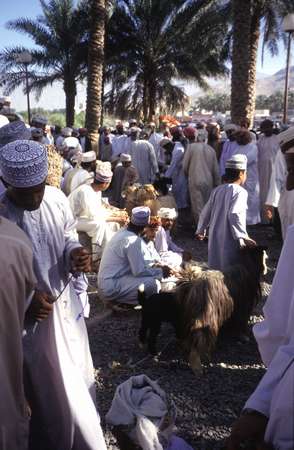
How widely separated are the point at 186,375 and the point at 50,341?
5.18ft

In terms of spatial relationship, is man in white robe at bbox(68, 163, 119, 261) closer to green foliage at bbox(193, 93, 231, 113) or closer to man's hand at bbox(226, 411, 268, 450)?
man's hand at bbox(226, 411, 268, 450)

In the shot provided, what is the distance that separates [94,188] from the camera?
5.50 meters

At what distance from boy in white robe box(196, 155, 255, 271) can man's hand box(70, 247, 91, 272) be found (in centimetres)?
219

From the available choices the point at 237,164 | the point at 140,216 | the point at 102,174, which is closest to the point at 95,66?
the point at 102,174

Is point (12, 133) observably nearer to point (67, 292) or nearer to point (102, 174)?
point (67, 292)

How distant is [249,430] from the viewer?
1462mm

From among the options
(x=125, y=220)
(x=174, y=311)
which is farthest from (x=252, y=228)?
(x=174, y=311)

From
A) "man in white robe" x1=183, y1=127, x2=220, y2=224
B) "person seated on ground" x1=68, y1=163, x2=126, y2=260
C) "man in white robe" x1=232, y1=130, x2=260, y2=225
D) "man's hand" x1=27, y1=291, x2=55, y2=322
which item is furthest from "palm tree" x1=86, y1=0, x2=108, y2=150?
"man's hand" x1=27, y1=291, x2=55, y2=322

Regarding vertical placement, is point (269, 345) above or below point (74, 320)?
above

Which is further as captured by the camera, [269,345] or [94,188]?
[94,188]

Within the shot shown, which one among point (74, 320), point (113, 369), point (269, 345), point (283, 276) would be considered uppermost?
point (283, 276)

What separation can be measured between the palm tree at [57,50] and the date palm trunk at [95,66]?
9.68 metres

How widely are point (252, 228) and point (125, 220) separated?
3.30 m

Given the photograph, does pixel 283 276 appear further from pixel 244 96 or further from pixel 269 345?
pixel 244 96
